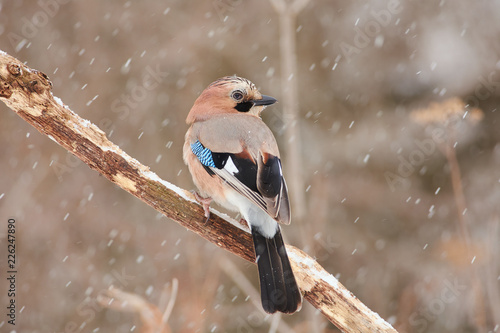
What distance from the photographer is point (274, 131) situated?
7047 mm

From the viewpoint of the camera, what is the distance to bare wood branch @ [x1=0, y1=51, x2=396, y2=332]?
3.17m

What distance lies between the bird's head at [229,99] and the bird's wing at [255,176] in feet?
1.54

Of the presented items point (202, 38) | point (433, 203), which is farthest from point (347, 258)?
point (202, 38)

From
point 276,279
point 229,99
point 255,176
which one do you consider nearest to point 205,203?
point 255,176

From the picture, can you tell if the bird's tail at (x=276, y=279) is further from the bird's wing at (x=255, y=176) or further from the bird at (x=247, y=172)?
the bird's wing at (x=255, y=176)

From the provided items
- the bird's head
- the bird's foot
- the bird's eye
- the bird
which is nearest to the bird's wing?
the bird

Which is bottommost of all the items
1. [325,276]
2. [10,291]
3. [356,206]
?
[356,206]

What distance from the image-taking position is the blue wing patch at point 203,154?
3478mm

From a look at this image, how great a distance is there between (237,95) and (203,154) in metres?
0.64

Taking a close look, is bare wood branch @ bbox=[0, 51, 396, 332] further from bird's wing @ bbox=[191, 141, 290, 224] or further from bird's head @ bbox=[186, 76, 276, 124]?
bird's head @ bbox=[186, 76, 276, 124]

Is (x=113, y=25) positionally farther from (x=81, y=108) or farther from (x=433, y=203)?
(x=433, y=203)

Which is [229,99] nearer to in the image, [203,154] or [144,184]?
[203,154]

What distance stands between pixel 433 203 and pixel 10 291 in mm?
5530

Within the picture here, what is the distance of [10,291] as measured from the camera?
21.3ft
